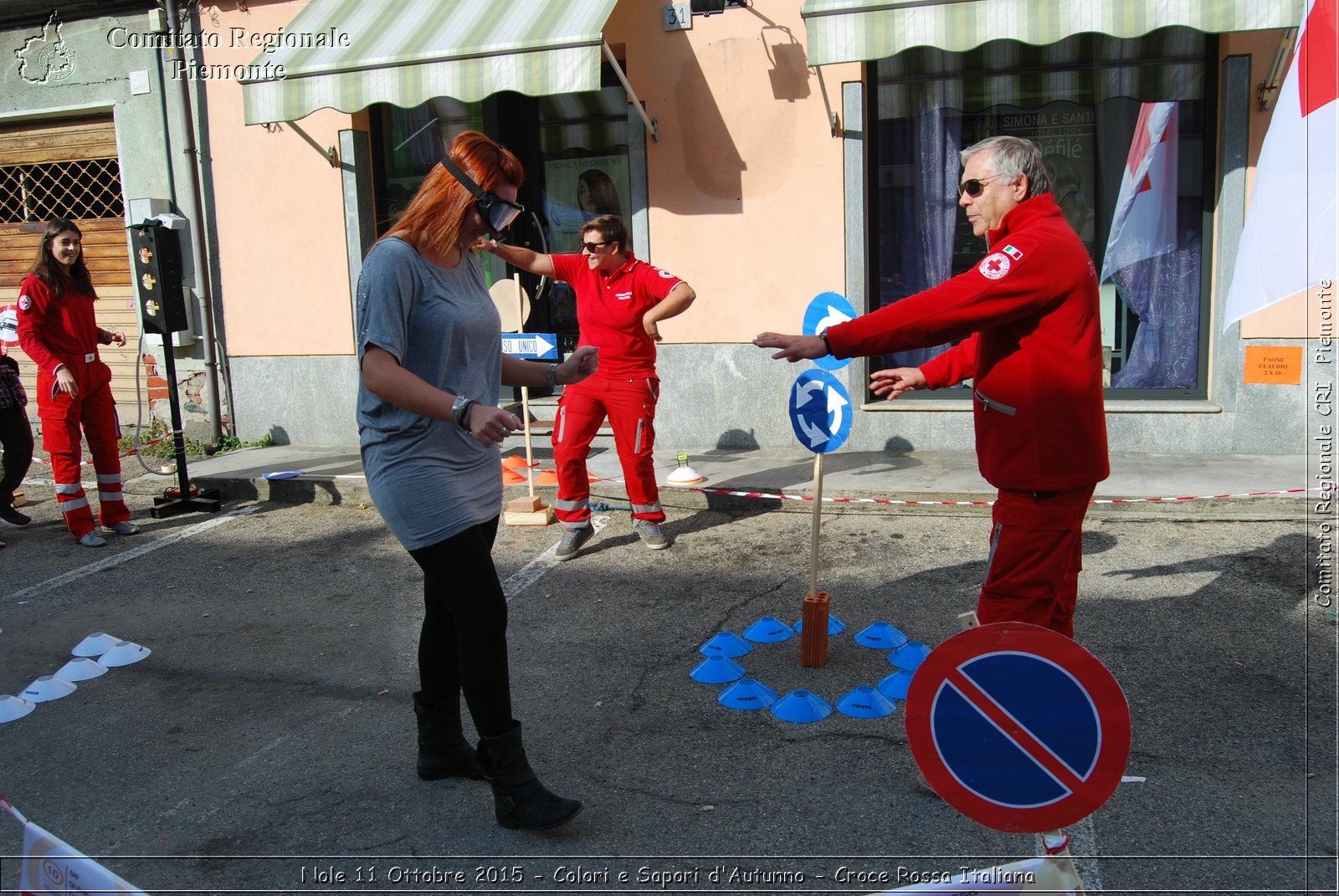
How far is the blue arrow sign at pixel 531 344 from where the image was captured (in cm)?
715

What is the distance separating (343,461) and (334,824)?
622 cm

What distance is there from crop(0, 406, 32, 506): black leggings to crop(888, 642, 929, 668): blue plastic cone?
645cm

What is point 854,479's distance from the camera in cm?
757

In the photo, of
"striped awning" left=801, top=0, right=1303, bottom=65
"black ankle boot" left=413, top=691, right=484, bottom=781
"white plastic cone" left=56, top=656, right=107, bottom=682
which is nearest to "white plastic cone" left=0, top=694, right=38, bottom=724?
"white plastic cone" left=56, top=656, right=107, bottom=682

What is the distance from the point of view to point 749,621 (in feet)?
16.4

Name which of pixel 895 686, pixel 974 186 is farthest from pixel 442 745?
pixel 974 186

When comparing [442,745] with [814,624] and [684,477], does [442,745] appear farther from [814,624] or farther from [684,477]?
[684,477]

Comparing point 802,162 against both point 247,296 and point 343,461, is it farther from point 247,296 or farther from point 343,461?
point 247,296

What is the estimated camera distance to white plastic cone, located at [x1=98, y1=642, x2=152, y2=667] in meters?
4.82

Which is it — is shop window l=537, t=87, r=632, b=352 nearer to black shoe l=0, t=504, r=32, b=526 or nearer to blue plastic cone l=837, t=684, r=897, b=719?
black shoe l=0, t=504, r=32, b=526

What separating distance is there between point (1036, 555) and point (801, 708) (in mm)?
1241

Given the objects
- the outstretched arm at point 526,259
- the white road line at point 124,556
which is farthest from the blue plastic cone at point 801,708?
the white road line at point 124,556

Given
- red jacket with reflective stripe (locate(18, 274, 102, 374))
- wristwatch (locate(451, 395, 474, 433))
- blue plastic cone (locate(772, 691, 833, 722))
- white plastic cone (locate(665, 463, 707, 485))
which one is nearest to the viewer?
wristwatch (locate(451, 395, 474, 433))

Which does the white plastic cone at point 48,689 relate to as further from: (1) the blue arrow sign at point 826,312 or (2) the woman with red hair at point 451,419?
(1) the blue arrow sign at point 826,312
